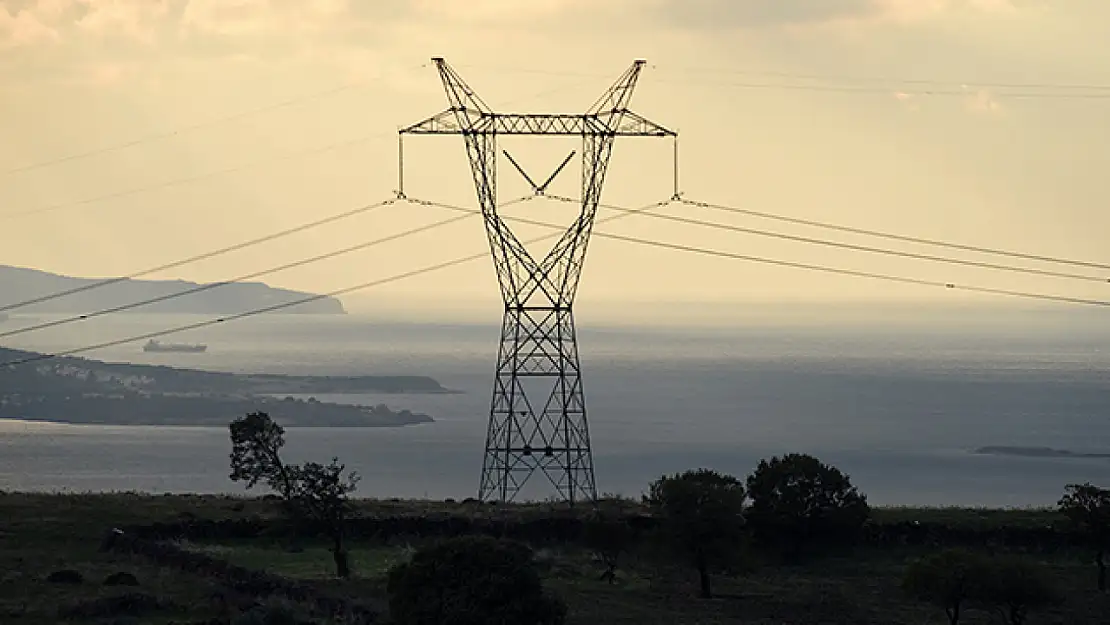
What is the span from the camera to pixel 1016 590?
42.3 meters

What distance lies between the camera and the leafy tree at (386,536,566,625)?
112 feet

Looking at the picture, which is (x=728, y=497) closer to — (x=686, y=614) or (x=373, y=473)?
(x=686, y=614)

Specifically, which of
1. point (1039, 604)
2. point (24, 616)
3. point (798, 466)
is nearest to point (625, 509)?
point (798, 466)

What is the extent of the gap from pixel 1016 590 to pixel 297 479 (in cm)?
2464

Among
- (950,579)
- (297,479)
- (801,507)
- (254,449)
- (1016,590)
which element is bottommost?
(1016,590)

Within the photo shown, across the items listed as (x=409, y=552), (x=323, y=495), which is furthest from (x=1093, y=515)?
(x=323, y=495)

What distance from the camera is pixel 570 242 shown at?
57719 mm

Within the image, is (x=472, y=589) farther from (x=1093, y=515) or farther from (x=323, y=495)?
(x=1093, y=515)

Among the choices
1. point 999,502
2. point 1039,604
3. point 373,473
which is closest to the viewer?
point 1039,604

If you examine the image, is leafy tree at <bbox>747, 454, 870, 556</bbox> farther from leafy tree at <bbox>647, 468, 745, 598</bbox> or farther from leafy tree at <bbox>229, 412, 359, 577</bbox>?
leafy tree at <bbox>229, 412, 359, 577</bbox>

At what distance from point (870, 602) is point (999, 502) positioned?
413ft

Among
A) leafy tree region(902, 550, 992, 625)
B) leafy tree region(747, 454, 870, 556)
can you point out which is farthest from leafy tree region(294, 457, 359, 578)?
leafy tree region(902, 550, 992, 625)

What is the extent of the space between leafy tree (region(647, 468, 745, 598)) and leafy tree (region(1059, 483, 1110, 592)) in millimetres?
11150

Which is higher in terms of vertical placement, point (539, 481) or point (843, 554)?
point (539, 481)
